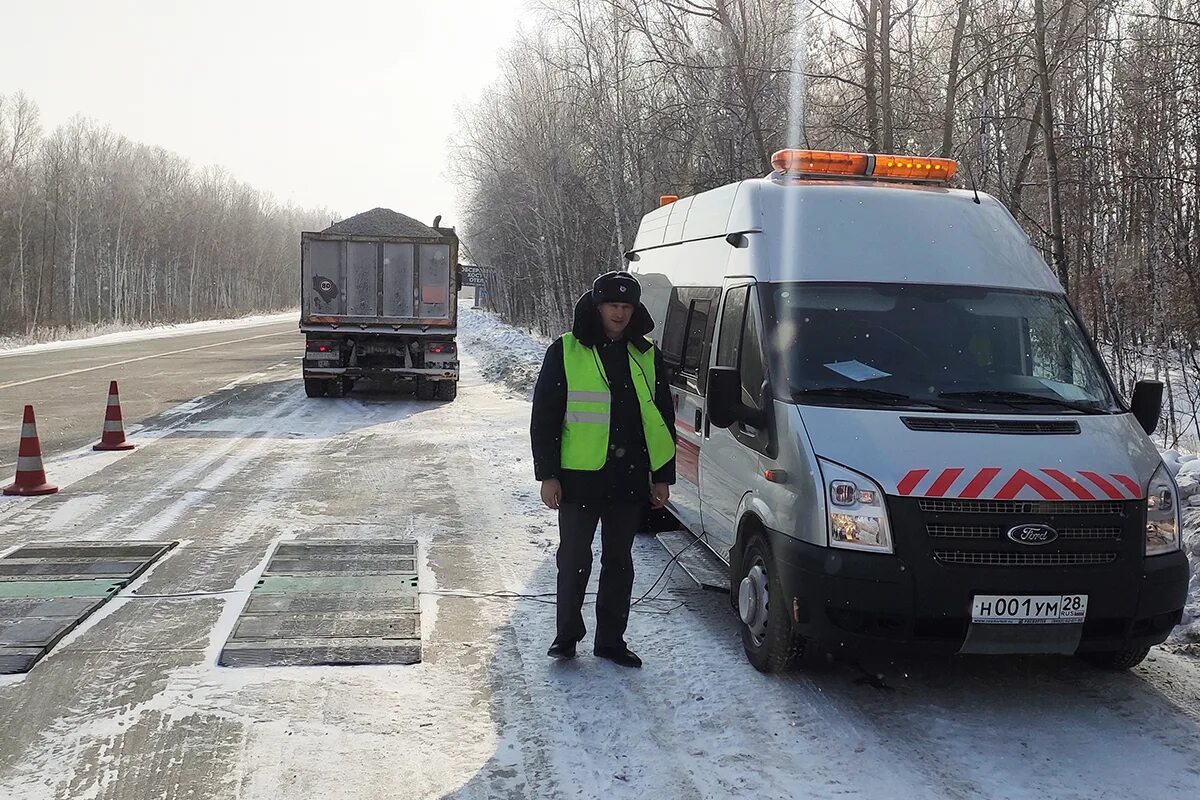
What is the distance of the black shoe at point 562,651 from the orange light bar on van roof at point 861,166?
3.00 m

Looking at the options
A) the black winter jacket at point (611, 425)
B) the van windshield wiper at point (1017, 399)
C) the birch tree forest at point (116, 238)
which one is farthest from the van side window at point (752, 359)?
the birch tree forest at point (116, 238)

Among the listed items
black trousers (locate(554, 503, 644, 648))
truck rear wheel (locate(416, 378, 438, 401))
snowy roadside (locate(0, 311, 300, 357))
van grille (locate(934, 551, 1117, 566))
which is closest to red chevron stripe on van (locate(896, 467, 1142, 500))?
van grille (locate(934, 551, 1117, 566))

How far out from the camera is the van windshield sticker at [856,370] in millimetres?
4691

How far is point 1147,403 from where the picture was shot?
15.7 ft

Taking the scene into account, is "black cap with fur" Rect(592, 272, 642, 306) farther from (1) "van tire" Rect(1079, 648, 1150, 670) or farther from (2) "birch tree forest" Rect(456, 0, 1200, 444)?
(2) "birch tree forest" Rect(456, 0, 1200, 444)

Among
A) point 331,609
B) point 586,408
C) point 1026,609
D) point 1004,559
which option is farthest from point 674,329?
point 1026,609

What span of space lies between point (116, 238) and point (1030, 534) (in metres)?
80.0

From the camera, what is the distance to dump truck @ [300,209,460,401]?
1661 centimetres

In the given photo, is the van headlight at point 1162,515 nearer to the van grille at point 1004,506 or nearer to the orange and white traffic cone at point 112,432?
the van grille at point 1004,506

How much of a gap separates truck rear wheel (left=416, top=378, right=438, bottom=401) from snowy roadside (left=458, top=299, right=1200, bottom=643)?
192 centimetres

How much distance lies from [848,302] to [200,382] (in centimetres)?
1693

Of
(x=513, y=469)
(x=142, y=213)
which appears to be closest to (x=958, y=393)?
(x=513, y=469)

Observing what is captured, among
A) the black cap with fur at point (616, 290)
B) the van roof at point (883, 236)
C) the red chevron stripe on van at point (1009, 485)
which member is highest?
the van roof at point (883, 236)

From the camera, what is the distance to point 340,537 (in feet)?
23.8
